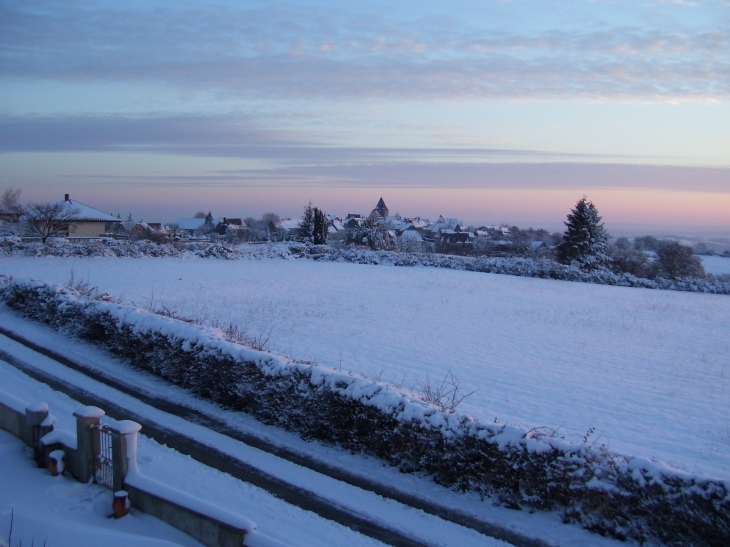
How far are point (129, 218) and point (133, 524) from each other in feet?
428

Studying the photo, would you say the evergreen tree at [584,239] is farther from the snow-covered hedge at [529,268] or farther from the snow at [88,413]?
the snow at [88,413]

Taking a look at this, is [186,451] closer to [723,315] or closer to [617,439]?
[617,439]

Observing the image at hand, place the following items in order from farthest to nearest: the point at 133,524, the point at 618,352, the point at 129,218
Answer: the point at 129,218 → the point at 618,352 → the point at 133,524

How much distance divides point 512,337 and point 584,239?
33.6 metres

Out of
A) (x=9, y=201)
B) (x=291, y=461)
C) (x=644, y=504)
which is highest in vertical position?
(x=9, y=201)

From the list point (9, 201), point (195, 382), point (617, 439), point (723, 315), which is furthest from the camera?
point (9, 201)

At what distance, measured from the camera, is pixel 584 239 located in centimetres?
4594

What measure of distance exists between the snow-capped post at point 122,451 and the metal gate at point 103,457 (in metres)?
0.24

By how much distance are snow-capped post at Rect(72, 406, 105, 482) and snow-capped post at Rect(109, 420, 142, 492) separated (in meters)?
0.49

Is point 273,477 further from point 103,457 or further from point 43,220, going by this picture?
point 43,220

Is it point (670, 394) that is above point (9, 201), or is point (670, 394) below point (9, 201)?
below

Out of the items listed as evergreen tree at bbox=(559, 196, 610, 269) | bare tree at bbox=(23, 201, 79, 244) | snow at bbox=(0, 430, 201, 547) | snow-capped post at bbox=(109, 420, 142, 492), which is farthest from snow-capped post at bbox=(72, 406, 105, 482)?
evergreen tree at bbox=(559, 196, 610, 269)

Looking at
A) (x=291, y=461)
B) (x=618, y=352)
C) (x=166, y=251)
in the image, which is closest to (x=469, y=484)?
(x=291, y=461)

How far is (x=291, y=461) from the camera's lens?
7574 millimetres
